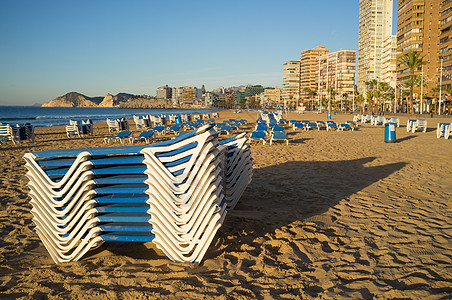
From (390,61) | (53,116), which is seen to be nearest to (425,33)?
(390,61)

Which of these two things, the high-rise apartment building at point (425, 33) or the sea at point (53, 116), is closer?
the sea at point (53, 116)

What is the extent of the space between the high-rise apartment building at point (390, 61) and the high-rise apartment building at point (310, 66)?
44.1m

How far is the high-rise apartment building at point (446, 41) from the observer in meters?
60.8

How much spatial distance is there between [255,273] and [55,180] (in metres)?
2.26

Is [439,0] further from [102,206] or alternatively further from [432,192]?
[102,206]

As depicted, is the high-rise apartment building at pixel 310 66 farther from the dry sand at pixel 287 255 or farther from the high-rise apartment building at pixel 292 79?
the dry sand at pixel 287 255

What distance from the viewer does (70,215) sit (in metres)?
3.21

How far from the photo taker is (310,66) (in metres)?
156

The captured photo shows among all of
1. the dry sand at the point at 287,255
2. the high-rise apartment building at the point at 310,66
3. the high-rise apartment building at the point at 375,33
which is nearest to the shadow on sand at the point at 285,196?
the dry sand at the point at 287,255

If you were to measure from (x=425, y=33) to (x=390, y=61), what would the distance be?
30842mm

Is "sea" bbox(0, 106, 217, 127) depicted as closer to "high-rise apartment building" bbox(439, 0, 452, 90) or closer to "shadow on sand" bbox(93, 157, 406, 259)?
"shadow on sand" bbox(93, 157, 406, 259)

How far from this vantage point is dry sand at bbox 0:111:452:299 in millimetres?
2729

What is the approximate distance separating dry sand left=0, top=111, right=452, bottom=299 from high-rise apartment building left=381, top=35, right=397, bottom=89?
354 feet

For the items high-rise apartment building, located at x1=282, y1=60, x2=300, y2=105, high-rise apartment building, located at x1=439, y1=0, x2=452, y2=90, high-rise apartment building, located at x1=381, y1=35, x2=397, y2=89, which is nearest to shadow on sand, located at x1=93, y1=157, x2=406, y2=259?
high-rise apartment building, located at x1=439, y1=0, x2=452, y2=90
